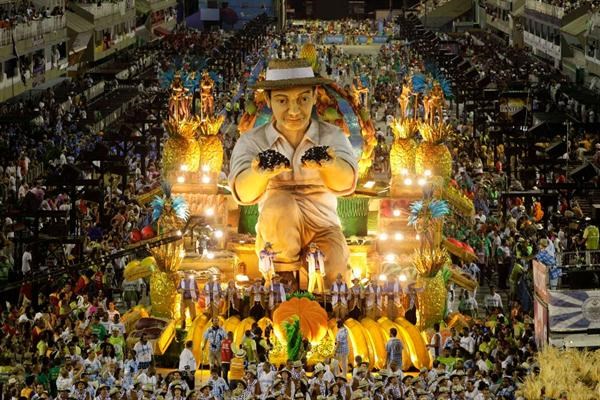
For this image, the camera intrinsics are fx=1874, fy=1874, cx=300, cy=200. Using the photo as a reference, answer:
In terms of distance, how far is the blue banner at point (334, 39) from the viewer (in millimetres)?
134375

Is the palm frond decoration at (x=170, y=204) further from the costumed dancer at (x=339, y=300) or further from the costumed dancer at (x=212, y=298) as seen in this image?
the costumed dancer at (x=339, y=300)

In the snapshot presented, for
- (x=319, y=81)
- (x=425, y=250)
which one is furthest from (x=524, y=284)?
(x=319, y=81)

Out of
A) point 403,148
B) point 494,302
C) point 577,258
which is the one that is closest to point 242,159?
point 494,302

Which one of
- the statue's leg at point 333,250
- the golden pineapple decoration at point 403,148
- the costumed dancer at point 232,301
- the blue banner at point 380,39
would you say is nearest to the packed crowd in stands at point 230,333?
the costumed dancer at point 232,301

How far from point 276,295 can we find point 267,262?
0.73 m

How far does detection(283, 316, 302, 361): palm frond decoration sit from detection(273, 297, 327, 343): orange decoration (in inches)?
18.3

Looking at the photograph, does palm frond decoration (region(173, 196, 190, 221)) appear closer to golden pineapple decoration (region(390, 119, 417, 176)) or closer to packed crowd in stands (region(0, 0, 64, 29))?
golden pineapple decoration (region(390, 119, 417, 176))

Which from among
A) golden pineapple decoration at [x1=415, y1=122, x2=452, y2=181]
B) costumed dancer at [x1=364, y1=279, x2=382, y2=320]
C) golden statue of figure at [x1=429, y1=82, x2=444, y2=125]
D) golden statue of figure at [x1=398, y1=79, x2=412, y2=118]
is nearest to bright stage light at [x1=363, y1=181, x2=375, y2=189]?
golden pineapple decoration at [x1=415, y1=122, x2=452, y2=181]

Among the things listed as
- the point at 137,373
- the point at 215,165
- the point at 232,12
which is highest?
the point at 232,12

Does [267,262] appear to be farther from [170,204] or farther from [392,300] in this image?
[170,204]

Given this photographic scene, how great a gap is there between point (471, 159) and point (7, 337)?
93.0 ft

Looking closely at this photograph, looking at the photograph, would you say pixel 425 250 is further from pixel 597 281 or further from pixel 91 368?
pixel 91 368

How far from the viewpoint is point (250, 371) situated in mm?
33906

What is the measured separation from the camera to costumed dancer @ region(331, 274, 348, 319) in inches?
1503
